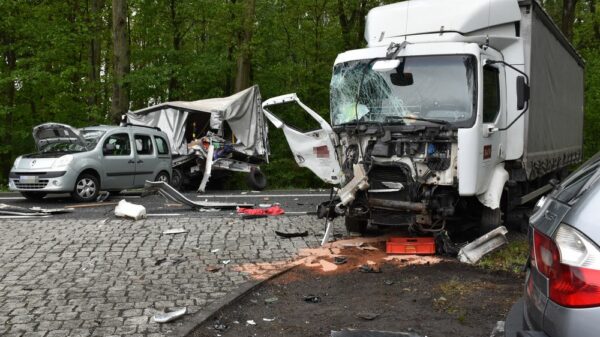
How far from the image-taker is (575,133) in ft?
47.1

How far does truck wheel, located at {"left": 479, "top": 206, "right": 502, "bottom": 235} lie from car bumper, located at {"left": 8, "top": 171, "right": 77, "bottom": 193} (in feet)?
30.9

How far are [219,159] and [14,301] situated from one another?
12.8 metres

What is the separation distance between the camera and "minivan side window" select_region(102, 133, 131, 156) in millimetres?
14695

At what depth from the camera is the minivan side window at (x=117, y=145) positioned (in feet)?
48.2

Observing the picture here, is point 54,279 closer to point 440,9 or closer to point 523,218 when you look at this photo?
point 440,9

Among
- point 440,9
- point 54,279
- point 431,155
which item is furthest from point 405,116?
Answer: point 54,279

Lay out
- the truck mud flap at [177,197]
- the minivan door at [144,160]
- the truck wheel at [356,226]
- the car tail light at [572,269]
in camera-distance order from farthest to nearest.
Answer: the minivan door at [144,160], the truck mud flap at [177,197], the truck wheel at [356,226], the car tail light at [572,269]

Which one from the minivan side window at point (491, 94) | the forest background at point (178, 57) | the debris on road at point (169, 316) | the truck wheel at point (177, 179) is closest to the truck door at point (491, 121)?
the minivan side window at point (491, 94)

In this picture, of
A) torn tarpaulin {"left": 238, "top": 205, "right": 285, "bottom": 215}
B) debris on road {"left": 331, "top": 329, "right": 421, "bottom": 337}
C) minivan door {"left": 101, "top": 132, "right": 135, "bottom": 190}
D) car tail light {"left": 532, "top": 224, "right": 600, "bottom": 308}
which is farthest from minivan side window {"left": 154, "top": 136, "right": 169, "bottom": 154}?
A: car tail light {"left": 532, "top": 224, "right": 600, "bottom": 308}

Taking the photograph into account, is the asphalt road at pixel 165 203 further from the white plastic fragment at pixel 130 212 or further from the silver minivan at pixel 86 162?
the white plastic fragment at pixel 130 212

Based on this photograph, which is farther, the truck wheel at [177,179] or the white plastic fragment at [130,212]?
the truck wheel at [177,179]

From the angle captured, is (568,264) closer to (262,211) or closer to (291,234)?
(291,234)

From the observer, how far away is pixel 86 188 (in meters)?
13.9

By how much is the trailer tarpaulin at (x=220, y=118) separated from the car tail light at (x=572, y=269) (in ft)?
55.2
